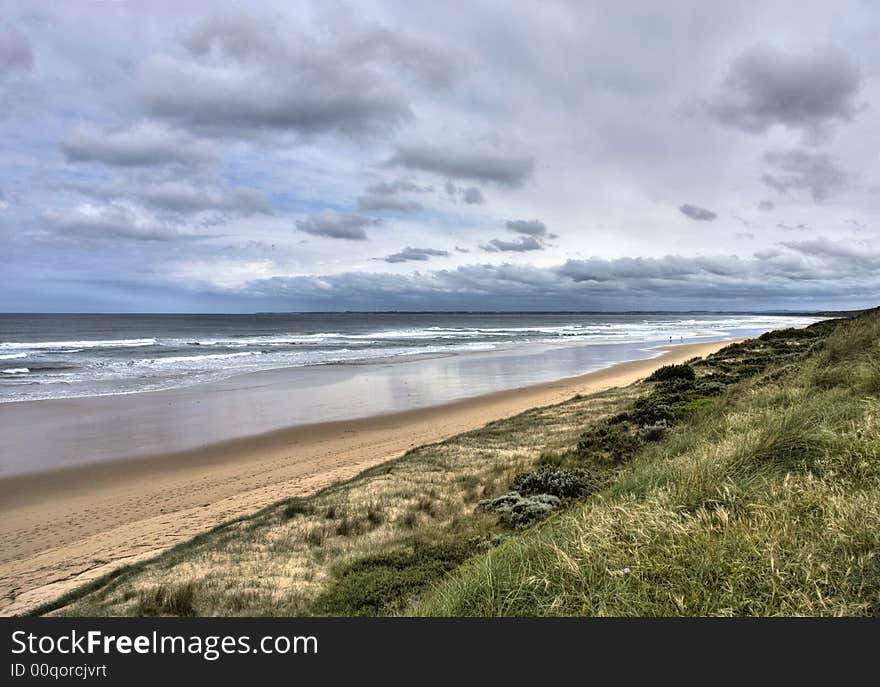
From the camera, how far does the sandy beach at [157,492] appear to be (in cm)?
823

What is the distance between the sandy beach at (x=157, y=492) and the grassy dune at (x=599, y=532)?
4.67ft

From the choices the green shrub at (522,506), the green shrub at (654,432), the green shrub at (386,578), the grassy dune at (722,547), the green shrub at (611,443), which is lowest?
the green shrub at (386,578)

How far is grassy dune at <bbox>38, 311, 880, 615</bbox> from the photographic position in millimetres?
3174

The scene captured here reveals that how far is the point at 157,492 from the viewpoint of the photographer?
1207 centimetres

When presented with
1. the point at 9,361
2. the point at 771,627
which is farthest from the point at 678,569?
the point at 9,361

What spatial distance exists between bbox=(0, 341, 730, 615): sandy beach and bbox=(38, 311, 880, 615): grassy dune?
1422 millimetres

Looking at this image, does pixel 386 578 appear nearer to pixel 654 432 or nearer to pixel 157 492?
pixel 654 432

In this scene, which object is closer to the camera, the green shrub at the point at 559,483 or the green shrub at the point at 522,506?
the green shrub at the point at 522,506

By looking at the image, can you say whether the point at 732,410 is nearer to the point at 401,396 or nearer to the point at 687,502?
the point at 687,502

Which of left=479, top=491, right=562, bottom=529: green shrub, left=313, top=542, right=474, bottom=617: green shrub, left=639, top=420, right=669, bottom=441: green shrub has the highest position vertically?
left=639, top=420, right=669, bottom=441: green shrub

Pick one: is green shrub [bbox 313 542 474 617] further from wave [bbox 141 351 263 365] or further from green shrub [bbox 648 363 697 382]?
wave [bbox 141 351 263 365]

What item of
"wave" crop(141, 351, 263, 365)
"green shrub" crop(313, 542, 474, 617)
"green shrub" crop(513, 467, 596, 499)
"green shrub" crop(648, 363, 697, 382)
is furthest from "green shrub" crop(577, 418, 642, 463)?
"wave" crop(141, 351, 263, 365)

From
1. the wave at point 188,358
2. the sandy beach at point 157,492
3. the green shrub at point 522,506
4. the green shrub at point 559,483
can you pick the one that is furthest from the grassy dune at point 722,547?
the wave at point 188,358

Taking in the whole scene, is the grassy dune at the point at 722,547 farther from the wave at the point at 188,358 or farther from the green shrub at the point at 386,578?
the wave at the point at 188,358
